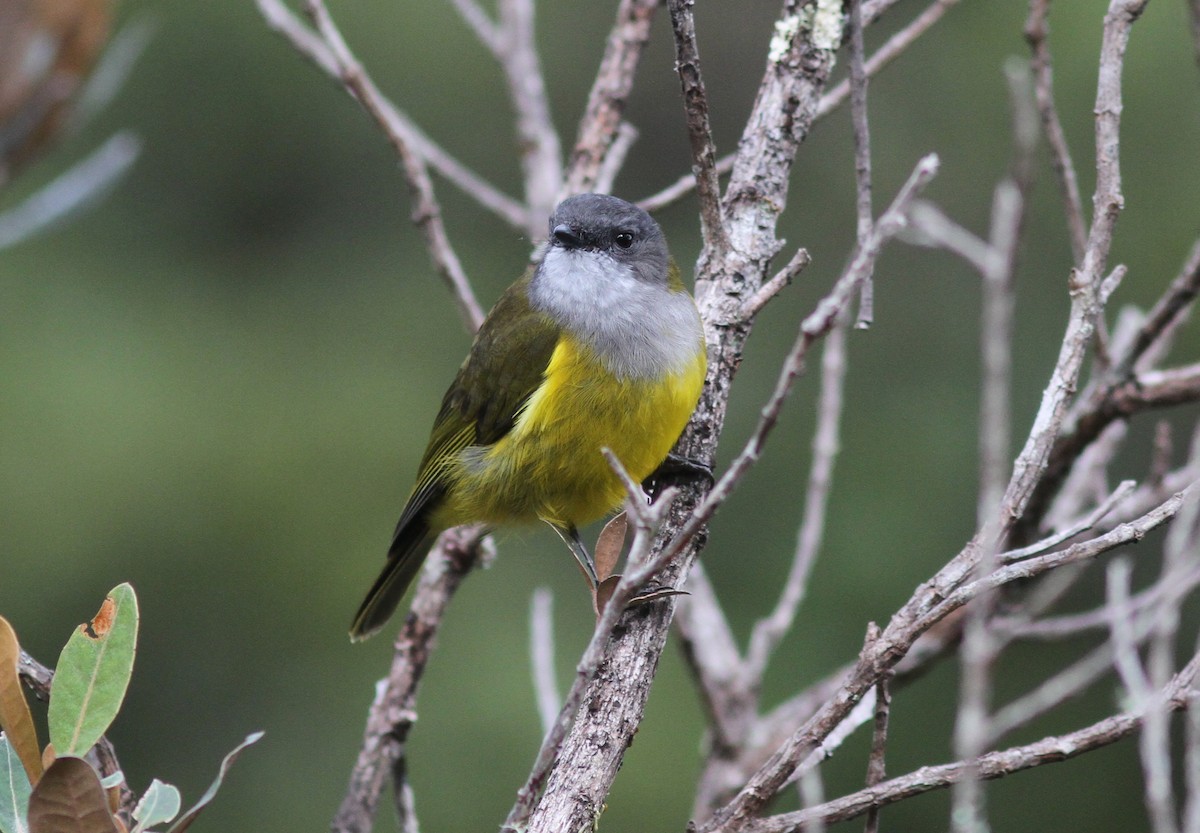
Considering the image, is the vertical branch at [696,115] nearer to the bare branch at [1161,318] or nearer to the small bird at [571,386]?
the small bird at [571,386]

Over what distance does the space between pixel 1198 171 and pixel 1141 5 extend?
641 centimetres

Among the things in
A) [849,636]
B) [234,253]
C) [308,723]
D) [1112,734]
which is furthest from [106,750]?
[234,253]

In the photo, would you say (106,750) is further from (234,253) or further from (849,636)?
(234,253)

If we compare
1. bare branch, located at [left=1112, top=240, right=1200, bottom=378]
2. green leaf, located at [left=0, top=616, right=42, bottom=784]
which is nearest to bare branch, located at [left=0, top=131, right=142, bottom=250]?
green leaf, located at [left=0, top=616, right=42, bottom=784]

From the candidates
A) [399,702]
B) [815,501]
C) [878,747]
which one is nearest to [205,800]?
[878,747]

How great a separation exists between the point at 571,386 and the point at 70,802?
189 cm

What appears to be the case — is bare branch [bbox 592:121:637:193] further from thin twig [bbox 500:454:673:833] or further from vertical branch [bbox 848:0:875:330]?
thin twig [bbox 500:454:673:833]

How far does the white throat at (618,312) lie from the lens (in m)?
3.05

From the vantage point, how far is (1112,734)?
5.84ft

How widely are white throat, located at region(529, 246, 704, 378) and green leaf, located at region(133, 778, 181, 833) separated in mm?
1586

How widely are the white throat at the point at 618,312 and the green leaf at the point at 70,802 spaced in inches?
66.7

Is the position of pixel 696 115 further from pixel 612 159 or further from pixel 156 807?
pixel 156 807

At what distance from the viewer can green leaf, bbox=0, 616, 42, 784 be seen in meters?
1.60

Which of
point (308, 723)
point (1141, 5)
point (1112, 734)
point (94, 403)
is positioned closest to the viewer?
point (1112, 734)
